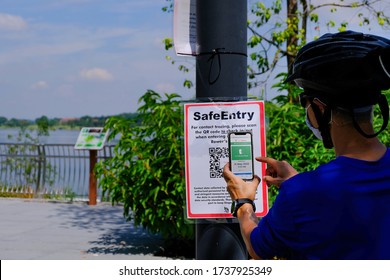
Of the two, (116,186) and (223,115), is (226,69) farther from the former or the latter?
(116,186)

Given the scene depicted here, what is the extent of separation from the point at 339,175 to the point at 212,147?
1.69 meters

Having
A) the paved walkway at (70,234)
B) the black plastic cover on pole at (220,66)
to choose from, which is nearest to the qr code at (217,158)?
the black plastic cover on pole at (220,66)

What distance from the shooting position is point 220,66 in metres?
3.70

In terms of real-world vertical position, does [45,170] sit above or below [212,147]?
below

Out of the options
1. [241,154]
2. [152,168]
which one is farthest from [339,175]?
[152,168]

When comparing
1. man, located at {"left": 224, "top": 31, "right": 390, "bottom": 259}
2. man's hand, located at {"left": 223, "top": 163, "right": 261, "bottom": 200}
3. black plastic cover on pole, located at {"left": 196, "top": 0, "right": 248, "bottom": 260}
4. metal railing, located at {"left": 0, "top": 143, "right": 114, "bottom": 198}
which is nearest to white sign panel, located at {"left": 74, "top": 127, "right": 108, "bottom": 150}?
metal railing, located at {"left": 0, "top": 143, "right": 114, "bottom": 198}

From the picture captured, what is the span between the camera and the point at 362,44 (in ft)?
6.86

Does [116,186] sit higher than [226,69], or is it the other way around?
[226,69]

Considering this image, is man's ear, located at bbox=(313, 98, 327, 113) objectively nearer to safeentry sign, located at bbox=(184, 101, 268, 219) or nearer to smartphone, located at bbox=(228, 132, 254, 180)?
smartphone, located at bbox=(228, 132, 254, 180)

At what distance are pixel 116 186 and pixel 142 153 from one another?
2.19ft

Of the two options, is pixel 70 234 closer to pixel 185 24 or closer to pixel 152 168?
pixel 152 168

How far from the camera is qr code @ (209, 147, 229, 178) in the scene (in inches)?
142

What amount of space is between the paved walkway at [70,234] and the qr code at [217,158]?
5367 mm
